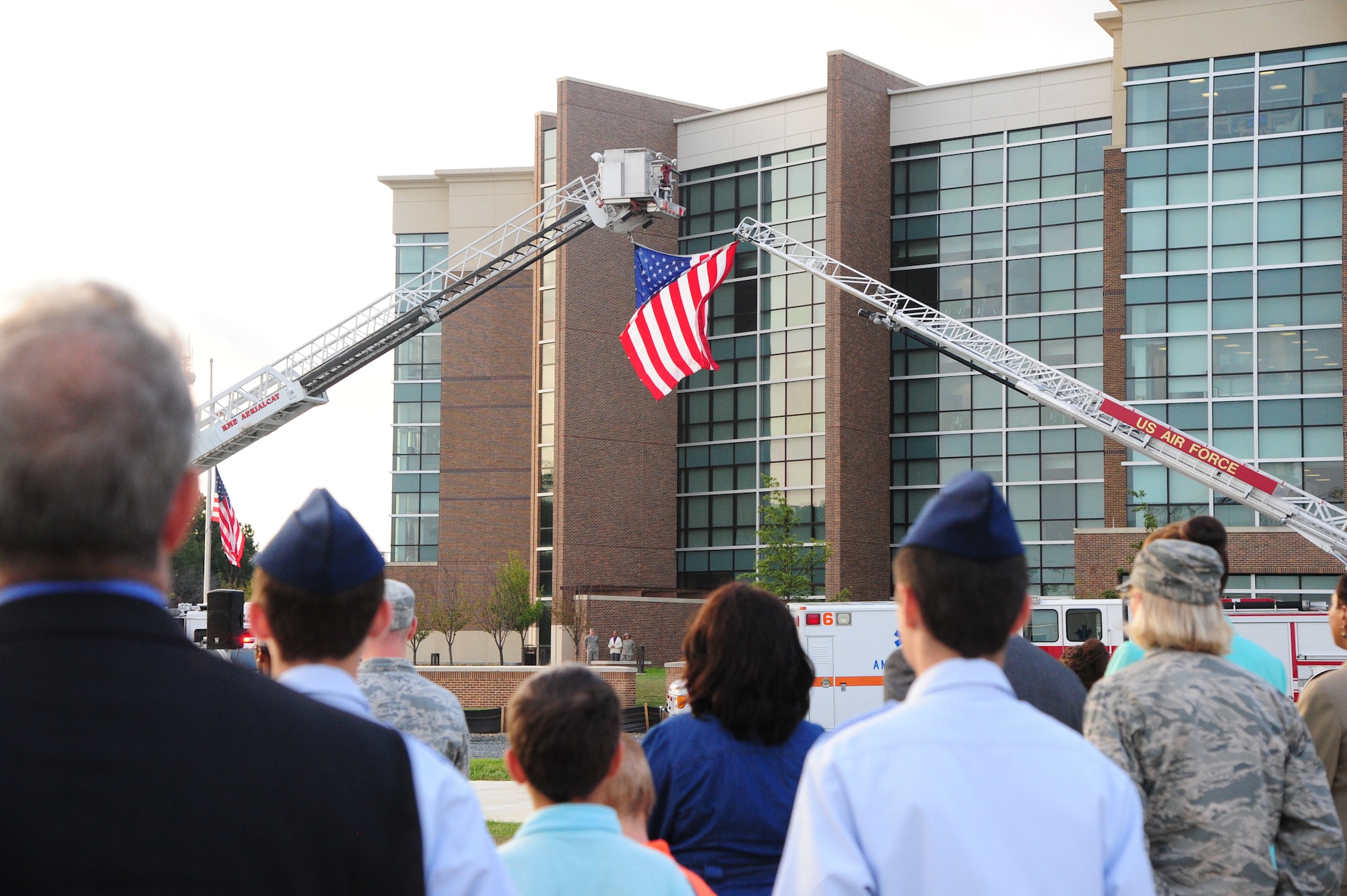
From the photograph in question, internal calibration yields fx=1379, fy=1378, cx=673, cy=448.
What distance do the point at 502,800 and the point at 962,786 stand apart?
1562 centimetres

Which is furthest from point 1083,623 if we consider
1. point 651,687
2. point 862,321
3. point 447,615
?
point 447,615

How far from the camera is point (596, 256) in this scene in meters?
55.1

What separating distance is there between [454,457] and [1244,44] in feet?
131

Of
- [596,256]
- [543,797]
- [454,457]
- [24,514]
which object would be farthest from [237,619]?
[454,457]

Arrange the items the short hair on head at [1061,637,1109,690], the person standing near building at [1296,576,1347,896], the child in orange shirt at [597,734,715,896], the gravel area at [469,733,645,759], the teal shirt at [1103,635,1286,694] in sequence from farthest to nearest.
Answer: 1. the gravel area at [469,733,645,759]
2. the short hair on head at [1061,637,1109,690]
3. the teal shirt at [1103,635,1286,694]
4. the person standing near building at [1296,576,1347,896]
5. the child in orange shirt at [597,734,715,896]

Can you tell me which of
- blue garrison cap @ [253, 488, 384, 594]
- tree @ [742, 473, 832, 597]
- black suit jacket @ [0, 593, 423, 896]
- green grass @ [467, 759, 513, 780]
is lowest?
green grass @ [467, 759, 513, 780]

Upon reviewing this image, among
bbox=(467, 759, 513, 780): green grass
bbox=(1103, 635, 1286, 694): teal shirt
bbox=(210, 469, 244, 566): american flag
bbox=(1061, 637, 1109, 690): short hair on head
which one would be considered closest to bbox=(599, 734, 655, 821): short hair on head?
bbox=(1103, 635, 1286, 694): teal shirt

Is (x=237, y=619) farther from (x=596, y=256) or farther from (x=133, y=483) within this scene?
(x=596, y=256)

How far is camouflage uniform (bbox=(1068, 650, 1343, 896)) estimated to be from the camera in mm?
3881

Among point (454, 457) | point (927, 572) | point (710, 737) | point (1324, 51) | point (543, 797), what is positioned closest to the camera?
point (927, 572)

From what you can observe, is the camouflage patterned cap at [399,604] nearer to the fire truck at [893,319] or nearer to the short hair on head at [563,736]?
the short hair on head at [563,736]

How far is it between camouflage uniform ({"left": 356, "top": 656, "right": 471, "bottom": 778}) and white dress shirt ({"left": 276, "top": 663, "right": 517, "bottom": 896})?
290cm

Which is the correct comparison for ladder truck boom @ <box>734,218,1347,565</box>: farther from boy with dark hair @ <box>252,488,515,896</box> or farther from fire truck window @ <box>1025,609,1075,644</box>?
boy with dark hair @ <box>252,488,515,896</box>

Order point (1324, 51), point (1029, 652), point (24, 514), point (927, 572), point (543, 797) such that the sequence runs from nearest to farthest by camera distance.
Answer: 1. point (24, 514)
2. point (927, 572)
3. point (543, 797)
4. point (1029, 652)
5. point (1324, 51)
